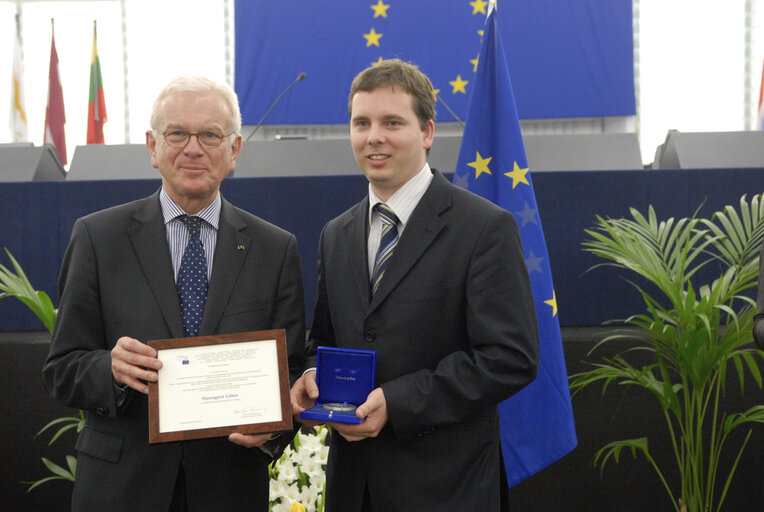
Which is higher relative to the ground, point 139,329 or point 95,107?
point 95,107

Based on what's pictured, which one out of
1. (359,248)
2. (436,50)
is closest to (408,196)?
(359,248)

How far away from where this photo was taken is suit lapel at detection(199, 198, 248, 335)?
1700mm

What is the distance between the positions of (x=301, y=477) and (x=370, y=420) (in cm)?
117

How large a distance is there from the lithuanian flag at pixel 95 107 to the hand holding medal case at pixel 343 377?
6.81m

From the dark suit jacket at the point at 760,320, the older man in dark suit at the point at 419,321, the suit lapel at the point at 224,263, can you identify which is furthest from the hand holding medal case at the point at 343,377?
the dark suit jacket at the point at 760,320

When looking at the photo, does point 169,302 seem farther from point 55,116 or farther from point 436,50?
point 55,116

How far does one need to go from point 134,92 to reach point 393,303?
28.5 ft

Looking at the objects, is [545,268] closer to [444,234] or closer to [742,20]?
[444,234]

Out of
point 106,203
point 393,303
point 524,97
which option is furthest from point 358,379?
point 524,97

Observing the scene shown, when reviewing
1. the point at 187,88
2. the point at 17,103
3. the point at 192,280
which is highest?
the point at 17,103

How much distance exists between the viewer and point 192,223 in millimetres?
1810

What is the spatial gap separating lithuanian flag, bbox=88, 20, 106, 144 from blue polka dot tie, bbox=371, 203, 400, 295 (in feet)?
21.8

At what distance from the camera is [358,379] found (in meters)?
1.63

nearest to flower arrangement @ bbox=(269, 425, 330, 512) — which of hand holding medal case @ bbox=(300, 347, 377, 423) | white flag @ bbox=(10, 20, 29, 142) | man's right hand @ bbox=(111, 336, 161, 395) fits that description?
hand holding medal case @ bbox=(300, 347, 377, 423)
